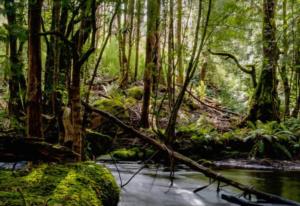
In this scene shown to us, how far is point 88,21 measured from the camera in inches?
217

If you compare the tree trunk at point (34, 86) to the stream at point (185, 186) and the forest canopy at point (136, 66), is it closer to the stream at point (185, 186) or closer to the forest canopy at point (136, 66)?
the forest canopy at point (136, 66)

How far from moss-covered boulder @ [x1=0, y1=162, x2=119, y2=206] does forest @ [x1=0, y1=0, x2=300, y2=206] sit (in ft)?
0.04

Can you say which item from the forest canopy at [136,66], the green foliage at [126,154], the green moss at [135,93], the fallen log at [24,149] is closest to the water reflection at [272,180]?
the forest canopy at [136,66]

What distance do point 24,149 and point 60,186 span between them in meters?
0.46

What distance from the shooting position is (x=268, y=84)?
35.8 ft

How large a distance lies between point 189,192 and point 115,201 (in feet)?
5.58

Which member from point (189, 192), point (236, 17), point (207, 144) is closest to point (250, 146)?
point (207, 144)

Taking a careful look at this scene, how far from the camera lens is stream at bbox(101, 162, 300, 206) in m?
Answer: 4.82

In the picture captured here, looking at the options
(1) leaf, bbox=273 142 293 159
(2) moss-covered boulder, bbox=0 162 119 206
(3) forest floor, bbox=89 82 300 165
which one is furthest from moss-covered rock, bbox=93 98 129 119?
(2) moss-covered boulder, bbox=0 162 119 206

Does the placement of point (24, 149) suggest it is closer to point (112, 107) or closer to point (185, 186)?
point (185, 186)

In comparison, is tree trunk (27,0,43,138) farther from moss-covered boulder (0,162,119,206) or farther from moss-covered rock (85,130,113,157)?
moss-covered rock (85,130,113,157)

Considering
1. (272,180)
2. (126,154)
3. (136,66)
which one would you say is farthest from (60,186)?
(136,66)

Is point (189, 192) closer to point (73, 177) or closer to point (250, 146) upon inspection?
point (73, 177)

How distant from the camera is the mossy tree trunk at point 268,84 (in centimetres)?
1045
